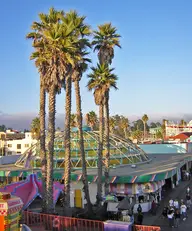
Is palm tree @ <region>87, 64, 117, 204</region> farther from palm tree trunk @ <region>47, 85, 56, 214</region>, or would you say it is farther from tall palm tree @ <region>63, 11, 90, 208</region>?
palm tree trunk @ <region>47, 85, 56, 214</region>

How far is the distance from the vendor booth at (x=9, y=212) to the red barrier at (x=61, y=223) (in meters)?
4.11

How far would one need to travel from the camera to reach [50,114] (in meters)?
19.7

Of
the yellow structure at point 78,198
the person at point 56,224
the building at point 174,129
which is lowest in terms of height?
the yellow structure at point 78,198

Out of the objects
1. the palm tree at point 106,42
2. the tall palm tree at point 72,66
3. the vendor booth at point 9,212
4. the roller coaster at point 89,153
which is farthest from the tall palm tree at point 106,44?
the vendor booth at point 9,212

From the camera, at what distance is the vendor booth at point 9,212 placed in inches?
451

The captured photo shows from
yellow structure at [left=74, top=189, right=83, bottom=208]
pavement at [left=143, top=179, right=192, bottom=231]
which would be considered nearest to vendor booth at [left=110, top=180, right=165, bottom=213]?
pavement at [left=143, top=179, right=192, bottom=231]

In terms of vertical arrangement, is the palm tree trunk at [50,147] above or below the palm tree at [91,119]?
below

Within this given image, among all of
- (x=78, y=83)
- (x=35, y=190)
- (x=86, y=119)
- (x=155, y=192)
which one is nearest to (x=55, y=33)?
(x=78, y=83)

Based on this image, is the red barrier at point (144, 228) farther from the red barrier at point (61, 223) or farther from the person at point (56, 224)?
the person at point (56, 224)

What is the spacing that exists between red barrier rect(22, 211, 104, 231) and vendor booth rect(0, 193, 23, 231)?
411 cm

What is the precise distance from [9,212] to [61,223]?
5.06 metres

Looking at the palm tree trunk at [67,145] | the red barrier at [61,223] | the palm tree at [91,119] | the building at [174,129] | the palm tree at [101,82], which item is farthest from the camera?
the building at [174,129]

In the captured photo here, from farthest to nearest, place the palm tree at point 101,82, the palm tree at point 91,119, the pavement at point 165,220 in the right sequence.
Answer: the palm tree at point 91,119
the palm tree at point 101,82
the pavement at point 165,220

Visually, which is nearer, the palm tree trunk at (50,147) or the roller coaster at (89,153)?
the palm tree trunk at (50,147)
